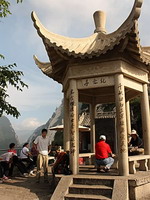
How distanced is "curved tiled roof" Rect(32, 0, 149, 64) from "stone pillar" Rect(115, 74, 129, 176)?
909mm

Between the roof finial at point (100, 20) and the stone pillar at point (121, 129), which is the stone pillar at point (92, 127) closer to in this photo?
the roof finial at point (100, 20)

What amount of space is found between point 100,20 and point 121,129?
4496 mm

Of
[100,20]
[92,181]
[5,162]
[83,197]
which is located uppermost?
[100,20]

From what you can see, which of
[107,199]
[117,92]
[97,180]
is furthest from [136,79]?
[107,199]

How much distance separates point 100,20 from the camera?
8.49 meters

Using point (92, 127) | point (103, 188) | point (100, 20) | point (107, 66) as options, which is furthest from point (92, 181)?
point (100, 20)

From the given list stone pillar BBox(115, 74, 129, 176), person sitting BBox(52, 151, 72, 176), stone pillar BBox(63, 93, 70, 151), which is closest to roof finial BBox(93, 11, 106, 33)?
stone pillar BBox(115, 74, 129, 176)

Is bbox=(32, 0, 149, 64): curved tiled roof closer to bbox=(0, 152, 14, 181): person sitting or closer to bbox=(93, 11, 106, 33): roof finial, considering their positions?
bbox=(93, 11, 106, 33): roof finial

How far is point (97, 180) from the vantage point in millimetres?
5793

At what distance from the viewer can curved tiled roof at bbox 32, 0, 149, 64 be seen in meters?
5.81

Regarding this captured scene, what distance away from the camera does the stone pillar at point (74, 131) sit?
6.51 metres

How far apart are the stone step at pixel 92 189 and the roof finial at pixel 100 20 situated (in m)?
5.61

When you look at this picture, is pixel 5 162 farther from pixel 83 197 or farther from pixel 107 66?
pixel 107 66

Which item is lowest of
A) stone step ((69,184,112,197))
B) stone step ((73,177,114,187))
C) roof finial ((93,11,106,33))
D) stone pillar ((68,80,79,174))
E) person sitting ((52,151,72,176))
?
stone step ((69,184,112,197))
